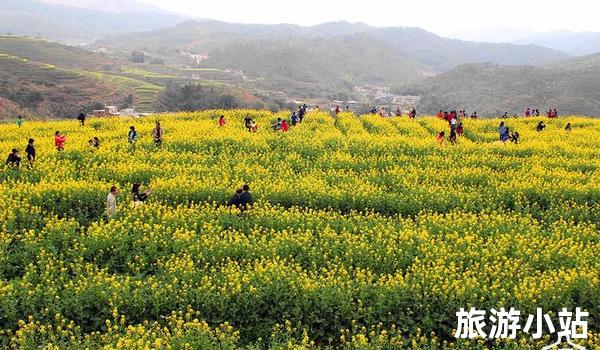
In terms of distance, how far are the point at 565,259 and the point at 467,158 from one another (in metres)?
12.3

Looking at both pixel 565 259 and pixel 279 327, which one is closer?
pixel 279 327

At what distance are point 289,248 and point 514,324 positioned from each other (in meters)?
6.15

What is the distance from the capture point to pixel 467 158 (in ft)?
82.9

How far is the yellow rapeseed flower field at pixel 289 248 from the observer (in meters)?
10.8

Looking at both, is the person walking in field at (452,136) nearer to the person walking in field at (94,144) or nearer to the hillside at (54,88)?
the person walking in field at (94,144)

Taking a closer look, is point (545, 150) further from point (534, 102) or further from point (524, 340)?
point (534, 102)

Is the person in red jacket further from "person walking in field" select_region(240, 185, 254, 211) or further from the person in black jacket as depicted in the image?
"person walking in field" select_region(240, 185, 254, 211)

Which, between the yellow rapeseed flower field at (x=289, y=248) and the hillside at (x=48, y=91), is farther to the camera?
the hillside at (x=48, y=91)

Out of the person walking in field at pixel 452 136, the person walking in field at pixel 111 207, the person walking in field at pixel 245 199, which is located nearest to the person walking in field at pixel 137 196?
the person walking in field at pixel 111 207

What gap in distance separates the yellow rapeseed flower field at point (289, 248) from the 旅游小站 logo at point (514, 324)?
215 mm

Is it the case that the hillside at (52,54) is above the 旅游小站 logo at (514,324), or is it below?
above

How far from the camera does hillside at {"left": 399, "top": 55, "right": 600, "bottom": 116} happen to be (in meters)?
109

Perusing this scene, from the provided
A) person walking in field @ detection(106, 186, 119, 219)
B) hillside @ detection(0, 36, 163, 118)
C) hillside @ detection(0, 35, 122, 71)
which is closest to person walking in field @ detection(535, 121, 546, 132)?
person walking in field @ detection(106, 186, 119, 219)

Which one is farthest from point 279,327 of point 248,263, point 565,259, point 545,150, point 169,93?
point 169,93
